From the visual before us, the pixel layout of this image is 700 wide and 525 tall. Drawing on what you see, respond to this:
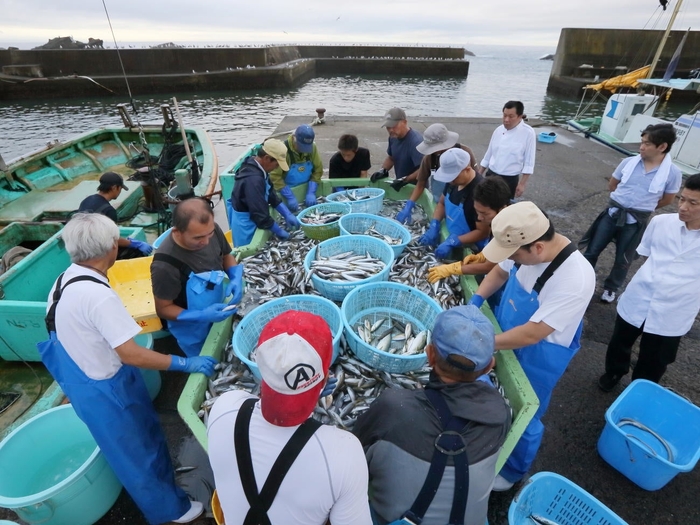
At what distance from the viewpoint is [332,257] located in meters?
4.29

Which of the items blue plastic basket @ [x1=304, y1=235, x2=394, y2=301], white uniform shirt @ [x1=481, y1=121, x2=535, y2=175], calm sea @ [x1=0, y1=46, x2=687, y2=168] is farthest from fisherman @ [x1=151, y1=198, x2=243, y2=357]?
calm sea @ [x1=0, y1=46, x2=687, y2=168]

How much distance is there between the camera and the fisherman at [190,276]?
9.52 ft

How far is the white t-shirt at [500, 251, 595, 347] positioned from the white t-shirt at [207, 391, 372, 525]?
183cm

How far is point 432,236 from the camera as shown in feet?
15.8

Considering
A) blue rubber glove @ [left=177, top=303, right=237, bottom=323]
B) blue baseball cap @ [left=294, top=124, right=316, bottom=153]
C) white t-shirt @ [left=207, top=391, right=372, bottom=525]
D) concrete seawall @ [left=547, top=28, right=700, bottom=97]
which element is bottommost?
blue rubber glove @ [left=177, top=303, right=237, bottom=323]

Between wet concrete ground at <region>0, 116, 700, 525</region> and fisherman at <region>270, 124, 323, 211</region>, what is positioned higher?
fisherman at <region>270, 124, 323, 211</region>

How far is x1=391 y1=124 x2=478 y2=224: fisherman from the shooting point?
4.96 metres

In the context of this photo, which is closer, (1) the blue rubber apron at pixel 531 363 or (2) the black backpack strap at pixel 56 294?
(2) the black backpack strap at pixel 56 294

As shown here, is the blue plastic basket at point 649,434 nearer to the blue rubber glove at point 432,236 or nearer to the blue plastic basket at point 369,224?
the blue rubber glove at point 432,236

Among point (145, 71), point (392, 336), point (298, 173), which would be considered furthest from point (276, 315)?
point (145, 71)

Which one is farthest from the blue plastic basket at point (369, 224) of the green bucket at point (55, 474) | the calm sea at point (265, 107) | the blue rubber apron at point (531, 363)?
the calm sea at point (265, 107)

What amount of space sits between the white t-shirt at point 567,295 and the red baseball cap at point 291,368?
192 centimetres

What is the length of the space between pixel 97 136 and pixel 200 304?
11.4 meters

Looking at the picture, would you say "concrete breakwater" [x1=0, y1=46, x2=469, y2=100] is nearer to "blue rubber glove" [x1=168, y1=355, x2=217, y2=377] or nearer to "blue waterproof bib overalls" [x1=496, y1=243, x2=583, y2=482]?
"blue rubber glove" [x1=168, y1=355, x2=217, y2=377]
